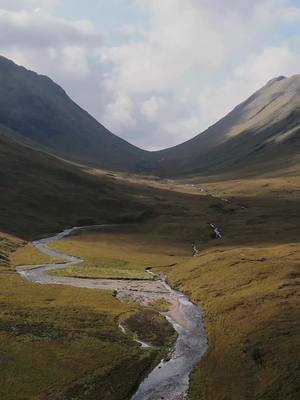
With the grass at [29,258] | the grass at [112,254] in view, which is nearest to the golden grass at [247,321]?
the grass at [112,254]

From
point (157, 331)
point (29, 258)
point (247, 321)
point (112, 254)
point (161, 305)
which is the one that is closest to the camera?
point (247, 321)

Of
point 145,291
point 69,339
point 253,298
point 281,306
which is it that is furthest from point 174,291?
point 69,339

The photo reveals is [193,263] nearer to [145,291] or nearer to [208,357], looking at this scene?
[145,291]

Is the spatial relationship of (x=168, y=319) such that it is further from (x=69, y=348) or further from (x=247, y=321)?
(x=69, y=348)

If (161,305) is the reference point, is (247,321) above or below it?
above

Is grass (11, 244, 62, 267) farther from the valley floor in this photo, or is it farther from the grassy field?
the grassy field

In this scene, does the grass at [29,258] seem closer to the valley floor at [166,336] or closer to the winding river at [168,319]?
the winding river at [168,319]

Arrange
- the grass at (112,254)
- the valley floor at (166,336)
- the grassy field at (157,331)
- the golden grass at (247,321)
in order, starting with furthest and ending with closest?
the grass at (112,254) → the golden grass at (247,321) → the valley floor at (166,336) → the grassy field at (157,331)

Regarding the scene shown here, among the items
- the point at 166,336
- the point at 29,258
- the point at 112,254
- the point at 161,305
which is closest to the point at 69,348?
the point at 166,336

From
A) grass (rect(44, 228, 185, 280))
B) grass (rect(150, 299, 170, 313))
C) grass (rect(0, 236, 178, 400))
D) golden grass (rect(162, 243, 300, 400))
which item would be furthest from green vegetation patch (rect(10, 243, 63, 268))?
grass (rect(150, 299, 170, 313))
